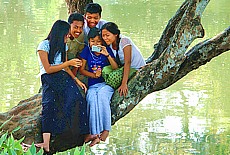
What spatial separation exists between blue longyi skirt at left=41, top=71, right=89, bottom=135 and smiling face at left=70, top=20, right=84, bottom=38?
0.93 ft

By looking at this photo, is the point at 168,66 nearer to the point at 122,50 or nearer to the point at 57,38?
the point at 122,50

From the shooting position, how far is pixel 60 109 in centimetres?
305

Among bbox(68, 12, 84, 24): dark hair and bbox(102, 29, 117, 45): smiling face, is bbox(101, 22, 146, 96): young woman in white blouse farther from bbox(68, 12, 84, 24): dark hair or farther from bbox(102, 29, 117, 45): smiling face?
bbox(68, 12, 84, 24): dark hair

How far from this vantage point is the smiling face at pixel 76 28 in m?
3.19

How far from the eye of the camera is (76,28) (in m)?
3.21

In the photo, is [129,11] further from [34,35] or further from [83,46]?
[83,46]

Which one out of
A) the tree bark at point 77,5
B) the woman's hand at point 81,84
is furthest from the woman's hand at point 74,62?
the tree bark at point 77,5

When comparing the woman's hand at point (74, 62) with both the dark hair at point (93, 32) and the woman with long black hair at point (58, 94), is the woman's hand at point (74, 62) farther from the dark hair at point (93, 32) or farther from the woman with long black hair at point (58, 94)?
the dark hair at point (93, 32)

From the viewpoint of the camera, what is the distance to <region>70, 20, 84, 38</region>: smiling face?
10.5 feet

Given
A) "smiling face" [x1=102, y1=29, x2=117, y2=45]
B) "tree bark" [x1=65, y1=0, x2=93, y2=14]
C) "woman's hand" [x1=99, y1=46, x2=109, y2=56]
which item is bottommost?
"woman's hand" [x1=99, y1=46, x2=109, y2=56]

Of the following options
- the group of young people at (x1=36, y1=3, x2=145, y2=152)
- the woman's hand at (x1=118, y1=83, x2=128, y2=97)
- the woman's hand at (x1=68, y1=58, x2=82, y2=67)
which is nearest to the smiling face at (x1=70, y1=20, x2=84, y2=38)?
the group of young people at (x1=36, y1=3, x2=145, y2=152)

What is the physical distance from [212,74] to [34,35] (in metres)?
Answer: 3.57

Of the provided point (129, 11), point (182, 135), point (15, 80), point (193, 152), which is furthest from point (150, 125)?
point (129, 11)

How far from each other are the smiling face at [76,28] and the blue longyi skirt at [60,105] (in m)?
0.28
